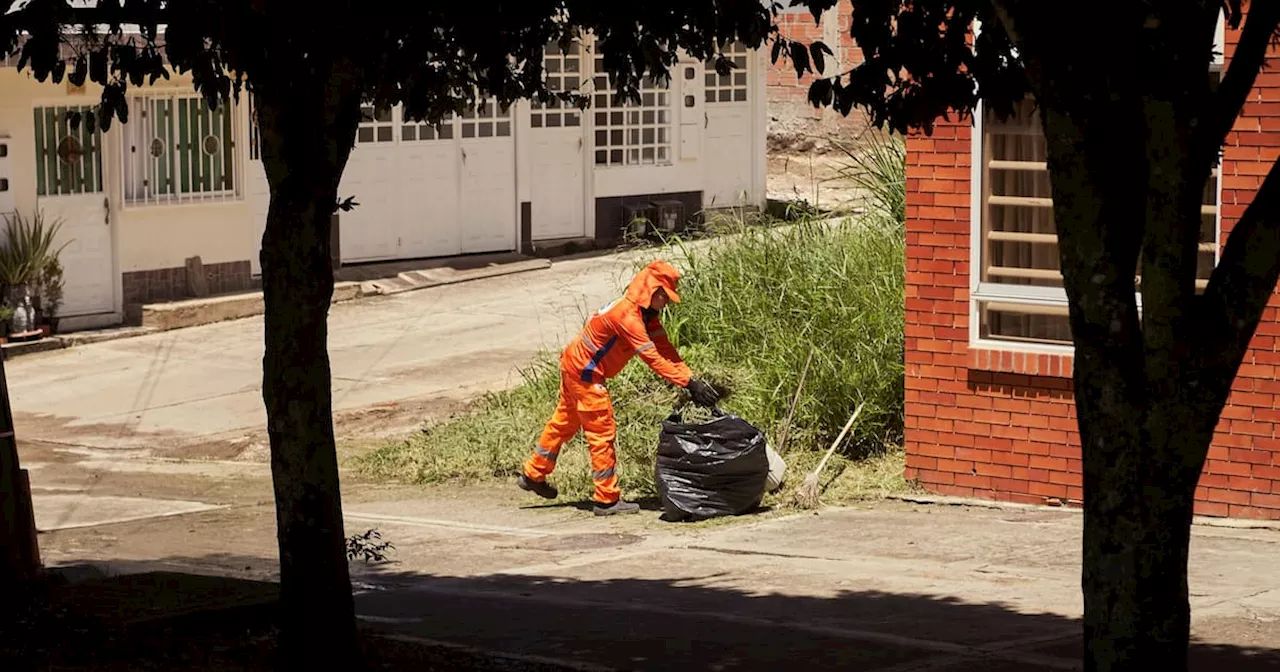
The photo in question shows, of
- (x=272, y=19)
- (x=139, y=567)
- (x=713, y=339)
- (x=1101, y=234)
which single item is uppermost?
(x=272, y=19)

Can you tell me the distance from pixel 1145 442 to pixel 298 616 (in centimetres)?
304

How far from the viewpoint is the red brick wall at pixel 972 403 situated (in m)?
10.2

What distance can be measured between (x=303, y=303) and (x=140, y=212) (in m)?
12.8

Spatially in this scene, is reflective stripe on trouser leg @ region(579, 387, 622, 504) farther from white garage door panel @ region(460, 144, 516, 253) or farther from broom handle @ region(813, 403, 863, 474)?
white garage door panel @ region(460, 144, 516, 253)

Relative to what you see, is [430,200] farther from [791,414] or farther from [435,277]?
[791,414]

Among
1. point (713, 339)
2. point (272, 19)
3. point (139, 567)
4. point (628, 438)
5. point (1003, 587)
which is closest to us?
point (272, 19)

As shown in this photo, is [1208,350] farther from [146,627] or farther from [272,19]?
[146,627]

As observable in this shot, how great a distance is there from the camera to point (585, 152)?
22297mm

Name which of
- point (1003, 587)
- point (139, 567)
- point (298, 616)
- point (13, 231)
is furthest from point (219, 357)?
point (298, 616)

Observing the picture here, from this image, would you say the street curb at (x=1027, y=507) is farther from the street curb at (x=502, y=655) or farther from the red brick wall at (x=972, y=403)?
the street curb at (x=502, y=655)

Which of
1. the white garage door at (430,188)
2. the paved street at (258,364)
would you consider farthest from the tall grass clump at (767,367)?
the white garage door at (430,188)

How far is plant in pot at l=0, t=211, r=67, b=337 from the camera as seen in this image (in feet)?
55.4

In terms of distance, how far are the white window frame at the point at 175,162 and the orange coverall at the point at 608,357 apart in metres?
7.90

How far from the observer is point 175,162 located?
61.2ft
